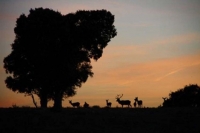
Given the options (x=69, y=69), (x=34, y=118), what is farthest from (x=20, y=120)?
(x=69, y=69)

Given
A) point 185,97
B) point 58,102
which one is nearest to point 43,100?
point 58,102

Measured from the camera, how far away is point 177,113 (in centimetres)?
4450

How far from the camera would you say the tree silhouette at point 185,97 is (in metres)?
87.3

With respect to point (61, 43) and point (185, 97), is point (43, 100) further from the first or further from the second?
point (185, 97)

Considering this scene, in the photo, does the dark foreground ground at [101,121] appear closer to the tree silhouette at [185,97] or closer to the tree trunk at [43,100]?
the tree trunk at [43,100]

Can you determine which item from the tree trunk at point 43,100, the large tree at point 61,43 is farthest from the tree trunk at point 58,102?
the tree trunk at point 43,100

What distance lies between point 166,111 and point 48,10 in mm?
21398

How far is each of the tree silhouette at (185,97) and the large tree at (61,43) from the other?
40.8 m

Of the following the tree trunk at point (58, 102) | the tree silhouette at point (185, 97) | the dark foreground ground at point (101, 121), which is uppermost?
the tree silhouette at point (185, 97)

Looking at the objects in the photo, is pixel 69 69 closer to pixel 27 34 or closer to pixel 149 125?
pixel 27 34

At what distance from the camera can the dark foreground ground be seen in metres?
34.4

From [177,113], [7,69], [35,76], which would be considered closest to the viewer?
[177,113]

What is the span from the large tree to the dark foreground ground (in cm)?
610

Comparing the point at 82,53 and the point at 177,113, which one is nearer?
the point at 177,113
